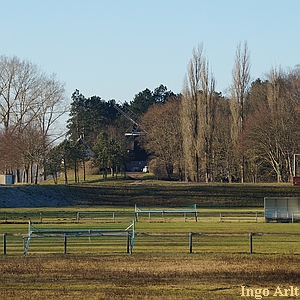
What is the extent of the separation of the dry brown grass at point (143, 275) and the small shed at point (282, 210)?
1068 inches

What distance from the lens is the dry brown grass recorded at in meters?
18.0

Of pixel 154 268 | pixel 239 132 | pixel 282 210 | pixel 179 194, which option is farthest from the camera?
pixel 239 132

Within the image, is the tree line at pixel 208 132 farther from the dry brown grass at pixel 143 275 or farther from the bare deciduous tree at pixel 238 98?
the dry brown grass at pixel 143 275

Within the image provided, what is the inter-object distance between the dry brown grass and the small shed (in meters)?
27.1

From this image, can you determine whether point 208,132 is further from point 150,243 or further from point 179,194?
point 150,243

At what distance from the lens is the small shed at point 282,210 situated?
5350 cm

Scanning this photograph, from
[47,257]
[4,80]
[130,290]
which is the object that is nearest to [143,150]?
[4,80]

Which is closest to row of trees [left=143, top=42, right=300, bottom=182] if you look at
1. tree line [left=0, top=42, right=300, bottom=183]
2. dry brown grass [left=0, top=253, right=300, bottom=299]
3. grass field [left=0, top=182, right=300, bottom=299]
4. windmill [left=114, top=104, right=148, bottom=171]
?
tree line [left=0, top=42, right=300, bottom=183]

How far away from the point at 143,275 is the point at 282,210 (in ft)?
113

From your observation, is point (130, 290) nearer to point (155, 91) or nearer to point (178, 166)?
point (178, 166)

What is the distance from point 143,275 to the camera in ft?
69.7

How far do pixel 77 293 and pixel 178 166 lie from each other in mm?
88478

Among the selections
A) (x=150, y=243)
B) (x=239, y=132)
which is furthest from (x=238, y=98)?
(x=150, y=243)

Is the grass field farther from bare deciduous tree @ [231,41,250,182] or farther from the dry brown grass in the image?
bare deciduous tree @ [231,41,250,182]
